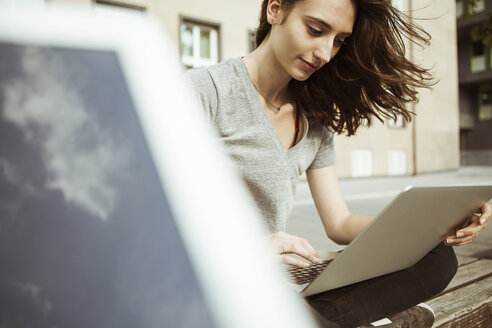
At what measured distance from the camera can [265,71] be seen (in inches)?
53.4

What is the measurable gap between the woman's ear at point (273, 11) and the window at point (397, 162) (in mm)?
8850

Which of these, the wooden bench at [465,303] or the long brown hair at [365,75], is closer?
the wooden bench at [465,303]

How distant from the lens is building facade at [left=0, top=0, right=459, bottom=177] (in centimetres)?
638

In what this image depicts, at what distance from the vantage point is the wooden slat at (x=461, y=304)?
1120 millimetres

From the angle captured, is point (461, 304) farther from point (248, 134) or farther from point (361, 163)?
point (361, 163)

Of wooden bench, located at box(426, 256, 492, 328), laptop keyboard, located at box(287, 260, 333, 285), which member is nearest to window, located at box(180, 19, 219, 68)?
wooden bench, located at box(426, 256, 492, 328)

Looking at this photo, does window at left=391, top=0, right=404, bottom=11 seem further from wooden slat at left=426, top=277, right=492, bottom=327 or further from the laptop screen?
the laptop screen

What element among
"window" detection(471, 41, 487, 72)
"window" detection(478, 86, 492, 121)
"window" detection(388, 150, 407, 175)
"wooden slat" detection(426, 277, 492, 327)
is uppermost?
"window" detection(471, 41, 487, 72)

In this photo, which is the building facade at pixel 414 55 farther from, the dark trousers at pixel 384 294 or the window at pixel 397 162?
the dark trousers at pixel 384 294

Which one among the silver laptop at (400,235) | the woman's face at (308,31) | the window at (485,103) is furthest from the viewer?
the window at (485,103)

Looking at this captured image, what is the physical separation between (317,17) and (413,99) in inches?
20.3

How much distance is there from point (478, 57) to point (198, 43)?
1423cm

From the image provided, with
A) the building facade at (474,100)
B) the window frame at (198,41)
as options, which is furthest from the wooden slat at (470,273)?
the building facade at (474,100)

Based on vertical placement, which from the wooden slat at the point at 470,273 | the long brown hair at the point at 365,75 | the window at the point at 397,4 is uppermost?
the window at the point at 397,4
